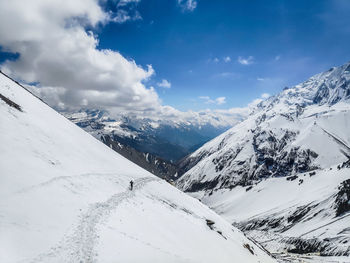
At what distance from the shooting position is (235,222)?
196625 mm

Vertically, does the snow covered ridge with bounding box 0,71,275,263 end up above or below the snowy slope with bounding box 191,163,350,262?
above

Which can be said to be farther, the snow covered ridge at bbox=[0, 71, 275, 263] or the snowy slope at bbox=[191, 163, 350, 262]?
the snowy slope at bbox=[191, 163, 350, 262]

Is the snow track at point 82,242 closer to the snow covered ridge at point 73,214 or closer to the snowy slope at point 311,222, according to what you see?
A: the snow covered ridge at point 73,214

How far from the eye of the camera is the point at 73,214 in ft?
65.7

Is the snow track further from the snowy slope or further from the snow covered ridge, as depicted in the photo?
the snowy slope

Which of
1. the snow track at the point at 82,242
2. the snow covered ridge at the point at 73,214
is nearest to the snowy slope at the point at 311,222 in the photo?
the snow covered ridge at the point at 73,214

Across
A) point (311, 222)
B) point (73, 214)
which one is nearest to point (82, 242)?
point (73, 214)

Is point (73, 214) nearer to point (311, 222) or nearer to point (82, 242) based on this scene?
point (82, 242)

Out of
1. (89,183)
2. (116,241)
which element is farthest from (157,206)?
(116,241)

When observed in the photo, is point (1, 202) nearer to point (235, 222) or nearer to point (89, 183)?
point (89, 183)

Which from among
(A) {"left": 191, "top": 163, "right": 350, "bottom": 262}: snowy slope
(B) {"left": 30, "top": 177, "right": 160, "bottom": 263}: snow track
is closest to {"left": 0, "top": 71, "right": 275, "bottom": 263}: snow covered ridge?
(B) {"left": 30, "top": 177, "right": 160, "bottom": 263}: snow track

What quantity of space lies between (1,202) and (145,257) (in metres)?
11.4

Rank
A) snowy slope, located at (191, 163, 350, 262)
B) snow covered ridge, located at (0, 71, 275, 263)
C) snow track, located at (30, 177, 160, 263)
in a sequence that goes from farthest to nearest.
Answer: snowy slope, located at (191, 163, 350, 262) < snow covered ridge, located at (0, 71, 275, 263) < snow track, located at (30, 177, 160, 263)

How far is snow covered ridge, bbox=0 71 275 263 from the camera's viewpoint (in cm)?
1546
